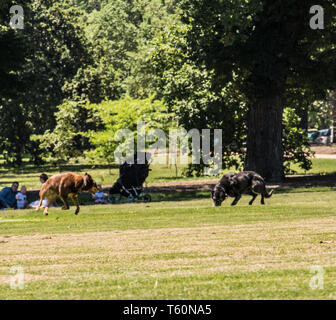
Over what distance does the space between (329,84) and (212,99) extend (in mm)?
6275

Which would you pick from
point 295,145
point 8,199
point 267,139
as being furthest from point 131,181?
point 295,145

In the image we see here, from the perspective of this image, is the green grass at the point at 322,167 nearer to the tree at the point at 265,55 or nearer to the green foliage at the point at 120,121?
the tree at the point at 265,55

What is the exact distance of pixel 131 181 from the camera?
2573 centimetres

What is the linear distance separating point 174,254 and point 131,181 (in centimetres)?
1450

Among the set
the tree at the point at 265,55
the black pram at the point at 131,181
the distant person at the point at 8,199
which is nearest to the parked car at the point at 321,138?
the tree at the point at 265,55

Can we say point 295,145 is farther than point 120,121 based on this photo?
Yes

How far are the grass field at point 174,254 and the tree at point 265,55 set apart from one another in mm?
12085

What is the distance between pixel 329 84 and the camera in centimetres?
3186

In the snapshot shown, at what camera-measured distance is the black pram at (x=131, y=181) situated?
2555 centimetres

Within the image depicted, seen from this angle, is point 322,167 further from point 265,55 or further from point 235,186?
point 235,186

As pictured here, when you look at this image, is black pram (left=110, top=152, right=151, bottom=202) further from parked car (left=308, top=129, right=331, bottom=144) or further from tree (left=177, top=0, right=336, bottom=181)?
parked car (left=308, top=129, right=331, bottom=144)

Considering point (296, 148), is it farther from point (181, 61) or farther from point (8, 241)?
point (8, 241)

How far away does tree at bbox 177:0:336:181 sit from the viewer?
29.6 meters

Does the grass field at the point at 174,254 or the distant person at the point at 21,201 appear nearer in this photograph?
the grass field at the point at 174,254
